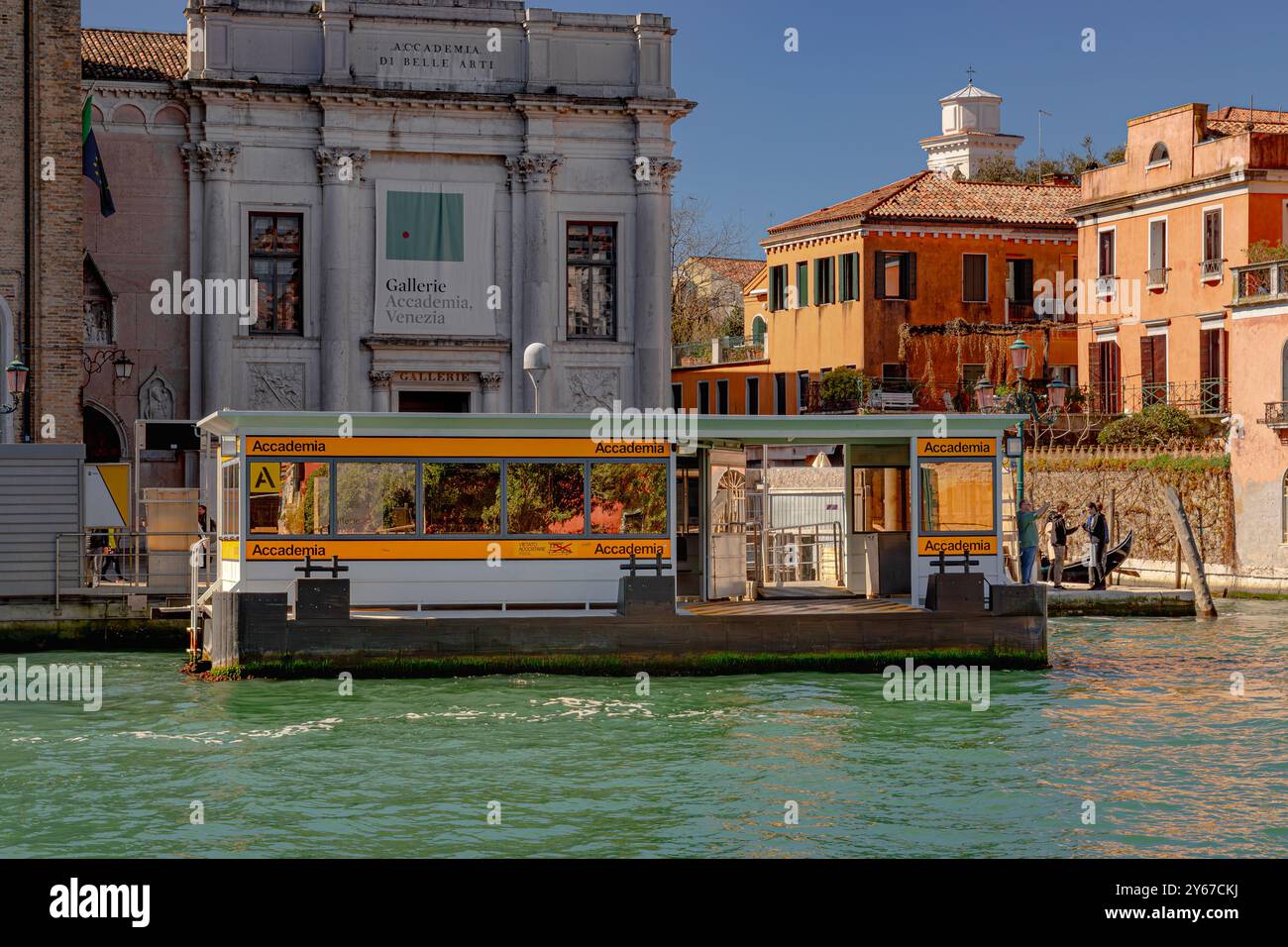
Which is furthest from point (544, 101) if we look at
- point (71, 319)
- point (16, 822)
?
point (16, 822)

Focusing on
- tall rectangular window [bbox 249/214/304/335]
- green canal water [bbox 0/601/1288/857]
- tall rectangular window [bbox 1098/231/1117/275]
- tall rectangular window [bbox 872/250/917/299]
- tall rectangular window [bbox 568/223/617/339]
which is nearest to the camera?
green canal water [bbox 0/601/1288/857]

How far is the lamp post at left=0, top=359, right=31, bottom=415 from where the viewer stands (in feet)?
88.6

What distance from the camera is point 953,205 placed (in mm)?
52469

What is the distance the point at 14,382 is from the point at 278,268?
7546 mm

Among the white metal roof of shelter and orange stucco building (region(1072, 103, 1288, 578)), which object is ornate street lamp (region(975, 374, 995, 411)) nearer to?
orange stucco building (region(1072, 103, 1288, 578))

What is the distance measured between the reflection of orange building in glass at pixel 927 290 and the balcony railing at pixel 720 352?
7.37ft

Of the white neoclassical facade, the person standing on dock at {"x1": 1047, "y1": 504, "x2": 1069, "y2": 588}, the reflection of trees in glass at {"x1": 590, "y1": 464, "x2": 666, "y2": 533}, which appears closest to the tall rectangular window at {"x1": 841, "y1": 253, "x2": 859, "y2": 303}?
the white neoclassical facade

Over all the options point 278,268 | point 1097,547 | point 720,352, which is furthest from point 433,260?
point 720,352

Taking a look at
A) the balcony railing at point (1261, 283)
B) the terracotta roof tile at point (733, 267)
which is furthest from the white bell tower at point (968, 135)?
the balcony railing at point (1261, 283)

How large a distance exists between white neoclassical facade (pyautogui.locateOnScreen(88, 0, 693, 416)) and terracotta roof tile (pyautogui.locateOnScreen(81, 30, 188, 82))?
1.51 ft

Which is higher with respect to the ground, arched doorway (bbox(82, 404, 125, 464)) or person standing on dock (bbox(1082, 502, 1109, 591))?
arched doorway (bbox(82, 404, 125, 464))

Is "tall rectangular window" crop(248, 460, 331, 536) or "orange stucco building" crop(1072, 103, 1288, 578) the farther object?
"orange stucco building" crop(1072, 103, 1288, 578)

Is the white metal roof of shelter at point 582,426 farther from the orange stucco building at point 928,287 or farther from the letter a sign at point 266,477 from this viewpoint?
the orange stucco building at point 928,287

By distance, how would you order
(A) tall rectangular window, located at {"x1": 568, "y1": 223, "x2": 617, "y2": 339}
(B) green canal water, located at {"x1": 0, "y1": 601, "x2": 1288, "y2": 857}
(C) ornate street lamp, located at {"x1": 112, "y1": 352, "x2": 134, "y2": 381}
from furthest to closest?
(A) tall rectangular window, located at {"x1": 568, "y1": 223, "x2": 617, "y2": 339}, (C) ornate street lamp, located at {"x1": 112, "y1": 352, "x2": 134, "y2": 381}, (B) green canal water, located at {"x1": 0, "y1": 601, "x2": 1288, "y2": 857}
